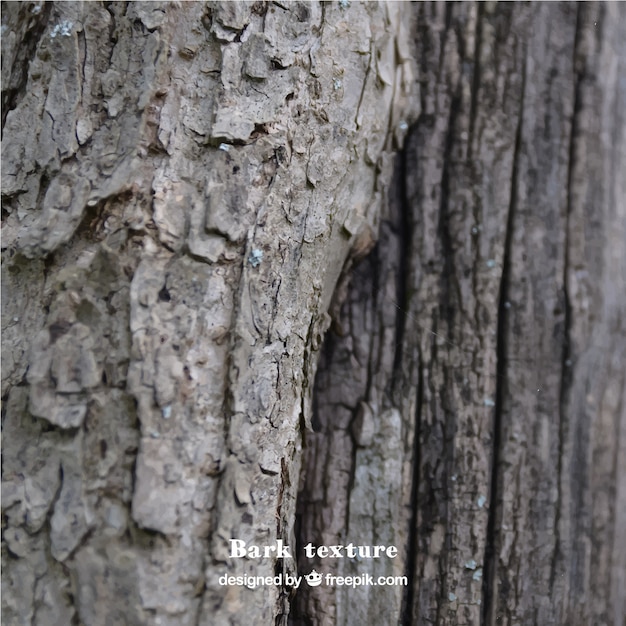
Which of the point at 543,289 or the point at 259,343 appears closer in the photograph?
the point at 259,343

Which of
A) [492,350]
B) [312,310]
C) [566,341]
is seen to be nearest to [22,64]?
[312,310]

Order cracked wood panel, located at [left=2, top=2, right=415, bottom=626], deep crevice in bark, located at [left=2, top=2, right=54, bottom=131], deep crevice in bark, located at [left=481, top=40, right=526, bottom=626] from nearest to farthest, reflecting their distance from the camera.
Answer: cracked wood panel, located at [left=2, top=2, right=415, bottom=626]
deep crevice in bark, located at [left=2, top=2, right=54, bottom=131]
deep crevice in bark, located at [left=481, top=40, right=526, bottom=626]

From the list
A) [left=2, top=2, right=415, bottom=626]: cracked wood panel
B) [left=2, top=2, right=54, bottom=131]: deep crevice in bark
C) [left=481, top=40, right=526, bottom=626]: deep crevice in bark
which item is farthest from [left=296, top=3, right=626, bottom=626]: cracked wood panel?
[left=2, top=2, right=54, bottom=131]: deep crevice in bark

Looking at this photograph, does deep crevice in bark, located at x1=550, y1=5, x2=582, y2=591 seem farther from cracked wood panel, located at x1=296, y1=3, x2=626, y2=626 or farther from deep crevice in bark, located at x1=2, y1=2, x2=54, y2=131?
deep crevice in bark, located at x1=2, y1=2, x2=54, y2=131

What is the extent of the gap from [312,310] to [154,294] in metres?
0.29

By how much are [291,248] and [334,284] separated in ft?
0.63

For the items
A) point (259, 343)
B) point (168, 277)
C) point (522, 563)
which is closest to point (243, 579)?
point (259, 343)

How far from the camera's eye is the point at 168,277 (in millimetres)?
861

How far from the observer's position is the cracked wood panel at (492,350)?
43.9 inches

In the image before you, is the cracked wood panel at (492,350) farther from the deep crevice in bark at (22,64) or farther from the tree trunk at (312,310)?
the deep crevice in bark at (22,64)

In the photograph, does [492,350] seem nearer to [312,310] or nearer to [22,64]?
[312,310]

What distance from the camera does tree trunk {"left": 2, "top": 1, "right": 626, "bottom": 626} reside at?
33.2 inches

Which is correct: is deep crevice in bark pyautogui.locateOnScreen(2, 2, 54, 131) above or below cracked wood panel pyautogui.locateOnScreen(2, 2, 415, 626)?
above

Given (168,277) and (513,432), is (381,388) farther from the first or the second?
(168,277)
